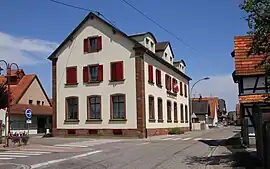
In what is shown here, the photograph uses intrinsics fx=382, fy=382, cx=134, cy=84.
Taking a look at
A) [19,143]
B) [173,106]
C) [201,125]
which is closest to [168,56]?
[173,106]

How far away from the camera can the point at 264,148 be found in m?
12.5

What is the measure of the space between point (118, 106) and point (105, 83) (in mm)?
2567

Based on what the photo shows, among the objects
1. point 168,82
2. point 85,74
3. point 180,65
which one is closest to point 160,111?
point 168,82

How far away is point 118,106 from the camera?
119ft

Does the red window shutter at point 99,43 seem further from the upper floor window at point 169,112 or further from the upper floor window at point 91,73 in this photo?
the upper floor window at point 169,112

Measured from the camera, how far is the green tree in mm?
11461

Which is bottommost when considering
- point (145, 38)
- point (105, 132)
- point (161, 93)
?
point (105, 132)

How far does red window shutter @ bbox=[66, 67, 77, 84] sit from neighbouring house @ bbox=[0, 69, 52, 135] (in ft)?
34.3

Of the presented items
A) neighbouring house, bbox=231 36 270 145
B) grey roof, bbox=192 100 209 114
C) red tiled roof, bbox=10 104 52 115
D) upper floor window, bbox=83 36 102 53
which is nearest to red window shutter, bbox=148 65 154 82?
upper floor window, bbox=83 36 102 53

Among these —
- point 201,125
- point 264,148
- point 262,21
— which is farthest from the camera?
point 201,125

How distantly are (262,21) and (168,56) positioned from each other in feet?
117

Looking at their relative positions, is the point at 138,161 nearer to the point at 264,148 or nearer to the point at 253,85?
the point at 264,148

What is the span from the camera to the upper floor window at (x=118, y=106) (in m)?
35.9

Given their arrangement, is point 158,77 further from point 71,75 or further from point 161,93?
point 71,75
